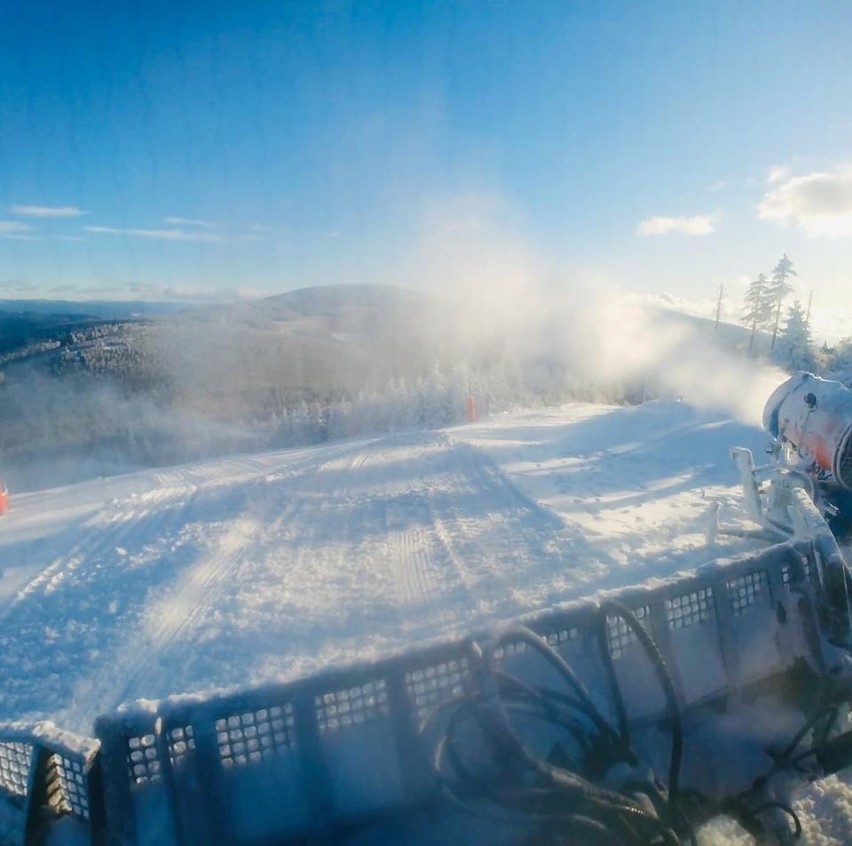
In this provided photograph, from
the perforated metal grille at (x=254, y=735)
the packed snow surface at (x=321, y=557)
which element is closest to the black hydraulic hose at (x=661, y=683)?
Answer: the packed snow surface at (x=321, y=557)

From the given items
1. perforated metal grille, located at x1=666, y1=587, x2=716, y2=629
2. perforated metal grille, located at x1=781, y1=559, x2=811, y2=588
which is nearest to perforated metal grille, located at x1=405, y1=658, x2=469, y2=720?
perforated metal grille, located at x1=666, y1=587, x2=716, y2=629

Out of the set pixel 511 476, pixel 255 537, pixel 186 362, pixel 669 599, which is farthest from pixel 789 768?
pixel 186 362

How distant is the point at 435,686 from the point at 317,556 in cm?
550

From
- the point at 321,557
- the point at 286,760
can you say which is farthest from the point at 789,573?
the point at 321,557

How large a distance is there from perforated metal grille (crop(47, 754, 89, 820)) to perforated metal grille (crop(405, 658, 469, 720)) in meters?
1.34

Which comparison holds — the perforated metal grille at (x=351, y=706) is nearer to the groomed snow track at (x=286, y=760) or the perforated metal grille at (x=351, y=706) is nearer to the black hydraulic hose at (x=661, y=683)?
the groomed snow track at (x=286, y=760)

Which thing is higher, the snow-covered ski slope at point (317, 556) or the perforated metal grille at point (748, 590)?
the perforated metal grille at point (748, 590)

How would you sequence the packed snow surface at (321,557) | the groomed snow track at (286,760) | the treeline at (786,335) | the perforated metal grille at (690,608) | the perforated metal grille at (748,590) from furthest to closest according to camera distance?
the treeline at (786,335) < the packed snow surface at (321,557) < the perforated metal grille at (748,590) < the perforated metal grille at (690,608) < the groomed snow track at (286,760)

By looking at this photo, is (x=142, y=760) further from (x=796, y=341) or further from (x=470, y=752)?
(x=796, y=341)

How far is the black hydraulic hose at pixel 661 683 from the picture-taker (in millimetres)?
2467

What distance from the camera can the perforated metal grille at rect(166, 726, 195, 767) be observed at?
2.20 metres

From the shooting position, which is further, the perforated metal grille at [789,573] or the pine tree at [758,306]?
the pine tree at [758,306]

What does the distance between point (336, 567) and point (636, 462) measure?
26.5 ft

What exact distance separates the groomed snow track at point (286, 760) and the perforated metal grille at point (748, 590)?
0.74m
